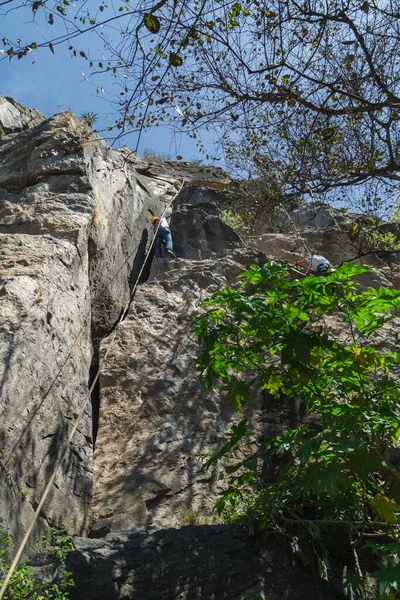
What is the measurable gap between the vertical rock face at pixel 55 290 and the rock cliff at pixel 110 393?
0.02 meters

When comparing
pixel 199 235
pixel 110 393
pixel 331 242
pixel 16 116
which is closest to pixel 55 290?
pixel 110 393

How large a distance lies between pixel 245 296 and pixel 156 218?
6.32m

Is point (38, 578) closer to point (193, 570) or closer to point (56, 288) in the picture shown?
point (193, 570)

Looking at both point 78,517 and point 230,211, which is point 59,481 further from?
point 230,211

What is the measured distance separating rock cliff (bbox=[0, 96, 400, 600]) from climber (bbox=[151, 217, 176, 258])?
7.4 inches

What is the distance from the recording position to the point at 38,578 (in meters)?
3.37

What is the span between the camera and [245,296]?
3.68 metres

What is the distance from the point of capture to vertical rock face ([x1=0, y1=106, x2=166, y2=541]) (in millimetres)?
4367

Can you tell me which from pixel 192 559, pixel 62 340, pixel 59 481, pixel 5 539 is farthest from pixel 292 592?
pixel 62 340

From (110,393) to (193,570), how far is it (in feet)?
9.25

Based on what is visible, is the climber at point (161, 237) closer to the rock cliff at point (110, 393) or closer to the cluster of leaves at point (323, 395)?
the rock cliff at point (110, 393)

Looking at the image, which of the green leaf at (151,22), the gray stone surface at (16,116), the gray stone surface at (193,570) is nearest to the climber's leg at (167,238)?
the green leaf at (151,22)

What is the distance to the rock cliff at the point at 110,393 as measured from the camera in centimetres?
367

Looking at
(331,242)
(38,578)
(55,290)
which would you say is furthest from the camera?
(331,242)
